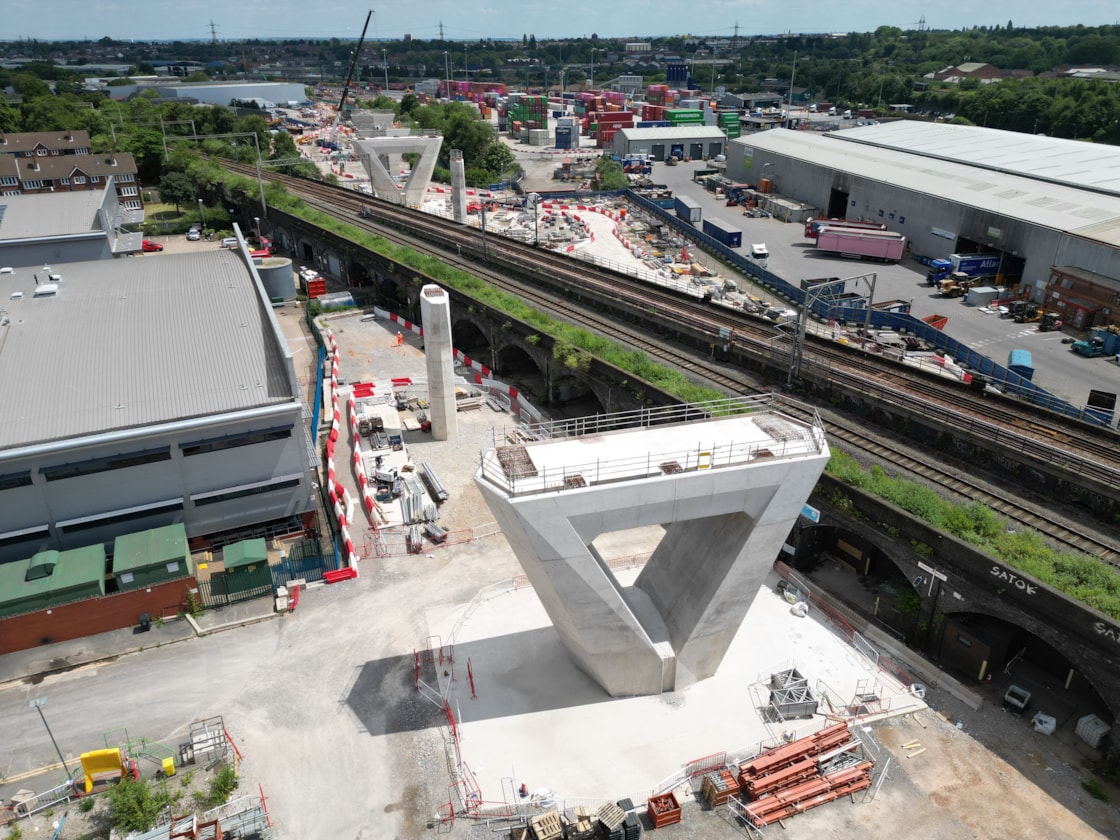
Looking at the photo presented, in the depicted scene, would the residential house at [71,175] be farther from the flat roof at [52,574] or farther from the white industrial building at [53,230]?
the flat roof at [52,574]

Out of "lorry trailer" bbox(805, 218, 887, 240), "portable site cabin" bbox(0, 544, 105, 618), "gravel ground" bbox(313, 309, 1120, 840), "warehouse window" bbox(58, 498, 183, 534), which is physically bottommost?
"gravel ground" bbox(313, 309, 1120, 840)

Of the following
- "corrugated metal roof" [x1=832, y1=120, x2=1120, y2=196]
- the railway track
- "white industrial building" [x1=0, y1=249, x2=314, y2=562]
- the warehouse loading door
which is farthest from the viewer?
the warehouse loading door

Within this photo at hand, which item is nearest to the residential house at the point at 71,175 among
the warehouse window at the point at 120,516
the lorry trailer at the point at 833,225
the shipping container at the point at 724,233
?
the shipping container at the point at 724,233

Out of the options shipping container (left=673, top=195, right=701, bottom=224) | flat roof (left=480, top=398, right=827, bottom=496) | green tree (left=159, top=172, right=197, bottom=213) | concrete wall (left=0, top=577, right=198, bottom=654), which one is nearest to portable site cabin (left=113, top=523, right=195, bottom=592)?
concrete wall (left=0, top=577, right=198, bottom=654)

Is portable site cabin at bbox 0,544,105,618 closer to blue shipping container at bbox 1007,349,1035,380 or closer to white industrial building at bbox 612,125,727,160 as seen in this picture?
blue shipping container at bbox 1007,349,1035,380

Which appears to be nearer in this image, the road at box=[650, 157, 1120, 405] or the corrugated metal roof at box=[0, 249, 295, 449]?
the corrugated metal roof at box=[0, 249, 295, 449]

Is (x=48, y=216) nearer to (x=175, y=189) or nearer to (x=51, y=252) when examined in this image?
(x=51, y=252)
